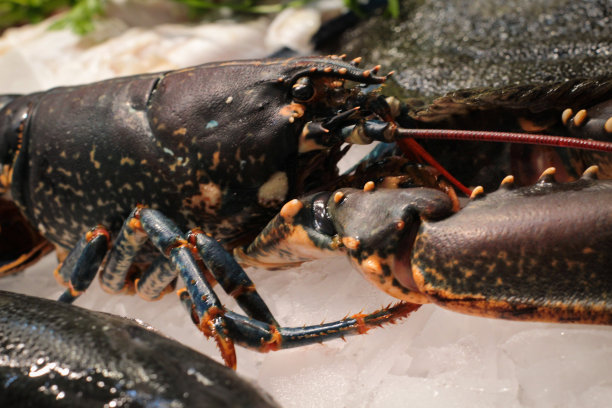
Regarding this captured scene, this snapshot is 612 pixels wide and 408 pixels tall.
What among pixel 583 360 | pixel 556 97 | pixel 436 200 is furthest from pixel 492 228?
pixel 556 97

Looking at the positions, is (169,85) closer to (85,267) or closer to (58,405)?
(85,267)

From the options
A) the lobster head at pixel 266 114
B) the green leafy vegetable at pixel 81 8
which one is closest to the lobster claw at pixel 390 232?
the lobster head at pixel 266 114

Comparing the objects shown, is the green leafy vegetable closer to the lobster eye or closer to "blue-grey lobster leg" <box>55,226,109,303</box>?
the lobster eye

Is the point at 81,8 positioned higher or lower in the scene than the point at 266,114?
higher

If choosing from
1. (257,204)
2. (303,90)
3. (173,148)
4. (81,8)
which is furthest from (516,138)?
(81,8)

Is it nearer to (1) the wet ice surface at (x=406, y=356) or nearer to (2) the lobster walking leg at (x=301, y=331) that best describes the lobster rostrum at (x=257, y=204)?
(2) the lobster walking leg at (x=301, y=331)

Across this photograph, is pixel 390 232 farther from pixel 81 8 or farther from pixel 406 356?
pixel 81 8
